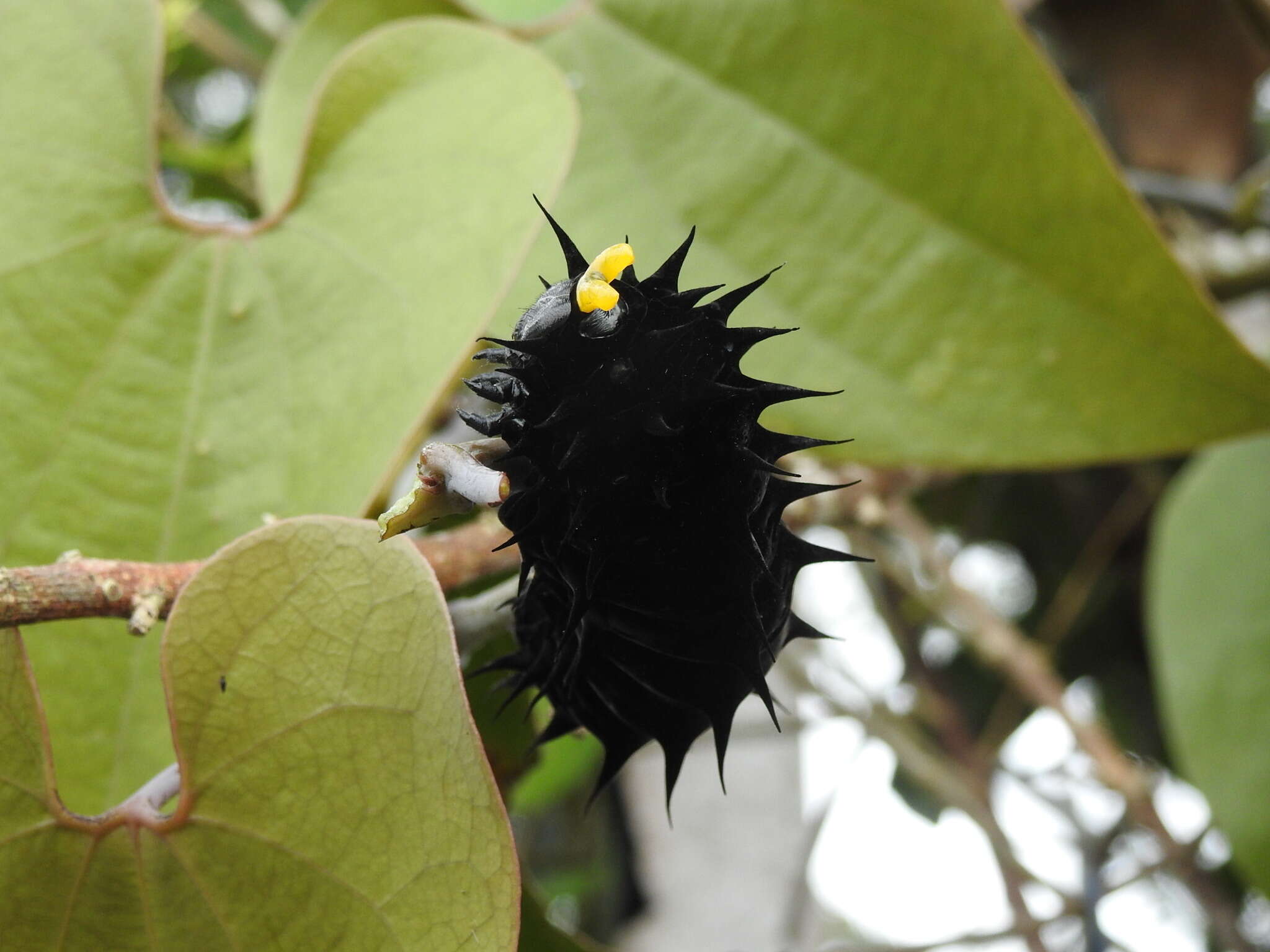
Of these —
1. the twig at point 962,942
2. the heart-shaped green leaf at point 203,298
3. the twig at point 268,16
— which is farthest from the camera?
the twig at point 268,16

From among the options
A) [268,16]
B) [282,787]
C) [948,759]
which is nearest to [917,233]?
[282,787]

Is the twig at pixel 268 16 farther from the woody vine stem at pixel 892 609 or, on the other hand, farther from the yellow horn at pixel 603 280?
the yellow horn at pixel 603 280

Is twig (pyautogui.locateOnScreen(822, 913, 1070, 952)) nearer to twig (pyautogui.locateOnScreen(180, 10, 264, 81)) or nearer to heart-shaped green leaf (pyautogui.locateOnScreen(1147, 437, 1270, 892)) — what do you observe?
heart-shaped green leaf (pyautogui.locateOnScreen(1147, 437, 1270, 892))

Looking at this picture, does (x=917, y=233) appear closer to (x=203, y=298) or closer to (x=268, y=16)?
(x=203, y=298)

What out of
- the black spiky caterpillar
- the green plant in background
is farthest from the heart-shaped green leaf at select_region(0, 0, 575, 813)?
the black spiky caterpillar

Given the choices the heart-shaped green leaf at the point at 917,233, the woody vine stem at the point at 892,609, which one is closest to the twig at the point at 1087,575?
the woody vine stem at the point at 892,609

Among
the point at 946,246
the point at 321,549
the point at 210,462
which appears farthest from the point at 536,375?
the point at 946,246
